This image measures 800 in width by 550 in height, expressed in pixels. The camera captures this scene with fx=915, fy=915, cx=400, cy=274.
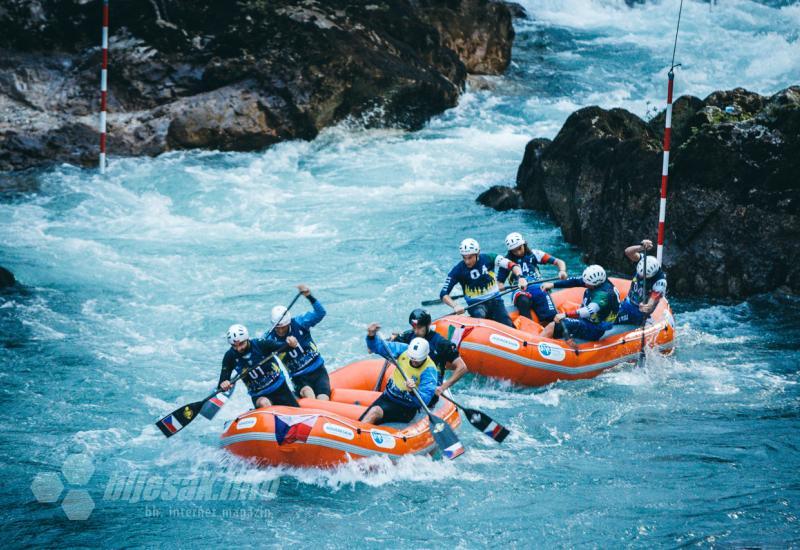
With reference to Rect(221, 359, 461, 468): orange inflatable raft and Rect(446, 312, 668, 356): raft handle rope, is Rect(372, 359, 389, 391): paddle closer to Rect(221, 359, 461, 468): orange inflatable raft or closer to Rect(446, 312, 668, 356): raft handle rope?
Rect(221, 359, 461, 468): orange inflatable raft

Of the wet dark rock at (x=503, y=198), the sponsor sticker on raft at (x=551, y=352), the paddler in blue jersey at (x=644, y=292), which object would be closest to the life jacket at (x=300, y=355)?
the sponsor sticker on raft at (x=551, y=352)

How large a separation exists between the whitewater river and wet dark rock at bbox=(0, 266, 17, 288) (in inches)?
12.0

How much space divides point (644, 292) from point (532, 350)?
52.0 inches

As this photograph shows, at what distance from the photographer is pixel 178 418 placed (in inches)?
299

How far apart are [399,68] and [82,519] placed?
40.7ft

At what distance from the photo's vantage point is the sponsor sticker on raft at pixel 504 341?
8969 millimetres

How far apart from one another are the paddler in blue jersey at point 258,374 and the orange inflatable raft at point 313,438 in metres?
0.33

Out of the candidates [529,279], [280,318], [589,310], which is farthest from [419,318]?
[529,279]

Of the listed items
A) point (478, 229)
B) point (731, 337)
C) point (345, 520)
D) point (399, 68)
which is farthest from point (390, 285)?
point (399, 68)

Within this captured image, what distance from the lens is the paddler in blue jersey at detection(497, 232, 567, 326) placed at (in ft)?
32.6

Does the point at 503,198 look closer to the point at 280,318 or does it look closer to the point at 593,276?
the point at 593,276

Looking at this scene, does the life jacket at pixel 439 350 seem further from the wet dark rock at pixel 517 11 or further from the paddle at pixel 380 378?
the wet dark rock at pixel 517 11

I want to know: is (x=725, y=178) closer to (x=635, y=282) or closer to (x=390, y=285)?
(x=635, y=282)

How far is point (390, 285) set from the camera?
39.8 feet
